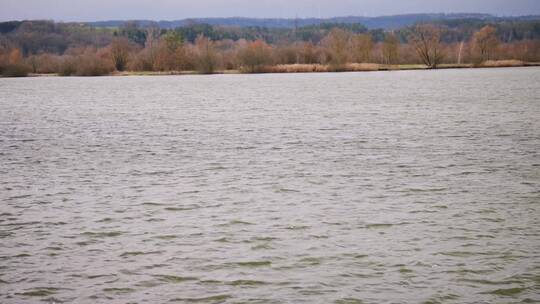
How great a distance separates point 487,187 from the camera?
1303cm

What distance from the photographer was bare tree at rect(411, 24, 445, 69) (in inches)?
4203

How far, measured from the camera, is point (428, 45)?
109688mm

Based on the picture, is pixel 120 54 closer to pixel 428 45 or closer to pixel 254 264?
pixel 428 45

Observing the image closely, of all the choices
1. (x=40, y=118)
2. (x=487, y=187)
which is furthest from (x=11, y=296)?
(x=40, y=118)

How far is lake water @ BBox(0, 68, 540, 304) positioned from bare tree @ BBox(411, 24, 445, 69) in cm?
8685

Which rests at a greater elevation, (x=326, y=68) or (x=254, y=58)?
(x=254, y=58)

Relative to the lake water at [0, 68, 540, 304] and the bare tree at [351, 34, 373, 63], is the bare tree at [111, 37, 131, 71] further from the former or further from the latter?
the lake water at [0, 68, 540, 304]

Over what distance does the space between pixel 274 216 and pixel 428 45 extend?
104 metres

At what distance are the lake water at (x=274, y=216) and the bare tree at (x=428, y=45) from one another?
3419 inches

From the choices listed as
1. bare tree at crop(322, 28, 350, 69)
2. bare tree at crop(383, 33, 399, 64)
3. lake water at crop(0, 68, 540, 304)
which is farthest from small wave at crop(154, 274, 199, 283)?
bare tree at crop(383, 33, 399, 64)

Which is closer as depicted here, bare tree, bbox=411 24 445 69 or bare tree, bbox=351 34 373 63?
bare tree, bbox=411 24 445 69

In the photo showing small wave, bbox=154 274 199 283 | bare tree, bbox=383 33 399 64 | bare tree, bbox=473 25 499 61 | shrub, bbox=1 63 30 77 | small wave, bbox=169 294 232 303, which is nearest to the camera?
small wave, bbox=169 294 232 303

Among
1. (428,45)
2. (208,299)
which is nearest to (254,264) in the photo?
(208,299)

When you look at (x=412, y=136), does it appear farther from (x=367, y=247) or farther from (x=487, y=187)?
(x=367, y=247)
